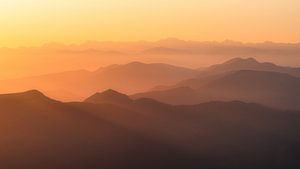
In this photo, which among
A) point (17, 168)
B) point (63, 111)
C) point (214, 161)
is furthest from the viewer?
point (63, 111)

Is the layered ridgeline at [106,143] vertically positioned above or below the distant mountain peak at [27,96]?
below

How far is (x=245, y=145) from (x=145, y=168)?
5475 cm

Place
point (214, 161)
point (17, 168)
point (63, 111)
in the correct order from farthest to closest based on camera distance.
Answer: point (63, 111) < point (214, 161) < point (17, 168)

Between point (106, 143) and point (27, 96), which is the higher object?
point (27, 96)

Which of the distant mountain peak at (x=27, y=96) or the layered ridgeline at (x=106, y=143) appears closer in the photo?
the layered ridgeline at (x=106, y=143)

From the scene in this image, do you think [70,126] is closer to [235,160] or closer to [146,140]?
[146,140]

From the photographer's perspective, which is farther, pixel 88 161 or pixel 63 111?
pixel 63 111

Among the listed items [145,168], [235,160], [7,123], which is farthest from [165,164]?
[7,123]

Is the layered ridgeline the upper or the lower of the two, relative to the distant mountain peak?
lower

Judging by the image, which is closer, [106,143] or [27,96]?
[106,143]

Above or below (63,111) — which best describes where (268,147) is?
below

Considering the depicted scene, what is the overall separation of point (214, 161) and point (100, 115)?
50.8 metres

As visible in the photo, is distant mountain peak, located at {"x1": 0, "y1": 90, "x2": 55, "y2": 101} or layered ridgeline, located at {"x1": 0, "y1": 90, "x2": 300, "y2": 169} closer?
layered ridgeline, located at {"x1": 0, "y1": 90, "x2": 300, "y2": 169}

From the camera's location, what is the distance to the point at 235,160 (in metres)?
170
